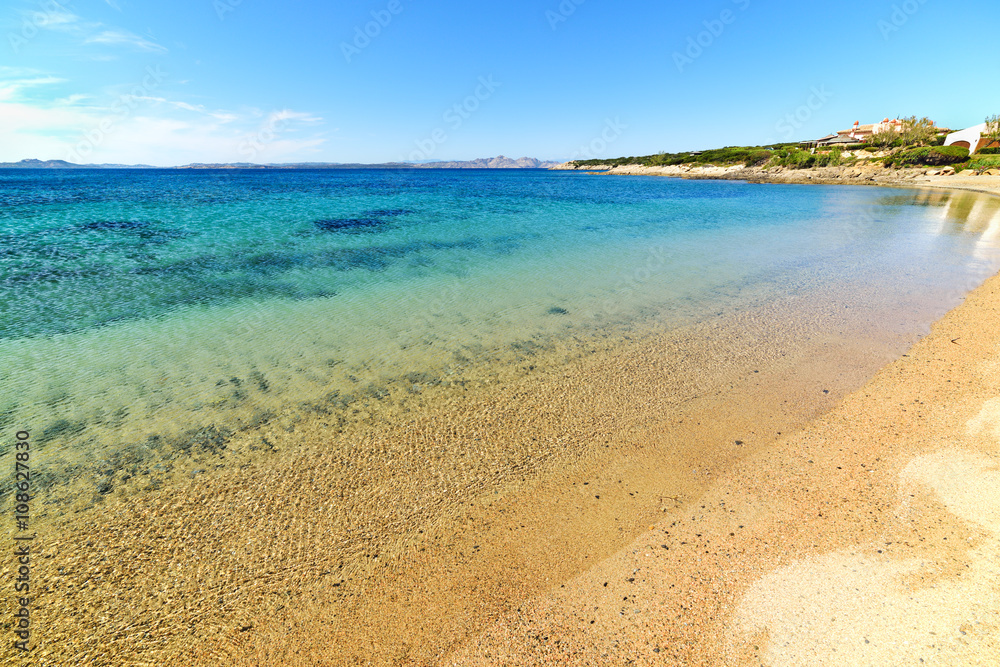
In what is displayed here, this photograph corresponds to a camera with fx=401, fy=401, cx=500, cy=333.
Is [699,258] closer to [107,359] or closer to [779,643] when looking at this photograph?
[779,643]

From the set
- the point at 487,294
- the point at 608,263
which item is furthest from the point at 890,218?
the point at 487,294

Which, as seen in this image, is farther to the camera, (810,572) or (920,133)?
(920,133)

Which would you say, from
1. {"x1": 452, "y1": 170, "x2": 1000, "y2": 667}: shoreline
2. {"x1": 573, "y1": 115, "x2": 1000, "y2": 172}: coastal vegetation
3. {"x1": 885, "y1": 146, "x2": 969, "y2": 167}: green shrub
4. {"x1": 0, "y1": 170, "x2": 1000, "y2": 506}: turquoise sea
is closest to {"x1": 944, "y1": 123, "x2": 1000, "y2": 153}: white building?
{"x1": 573, "y1": 115, "x2": 1000, "y2": 172}: coastal vegetation

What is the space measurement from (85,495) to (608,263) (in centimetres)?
1463

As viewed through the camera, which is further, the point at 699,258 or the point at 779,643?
the point at 699,258

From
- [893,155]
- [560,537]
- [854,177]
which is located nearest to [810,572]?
[560,537]

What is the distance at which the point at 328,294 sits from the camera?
11305 mm

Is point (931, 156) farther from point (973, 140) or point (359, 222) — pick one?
point (359, 222)

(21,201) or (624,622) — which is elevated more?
(21,201)

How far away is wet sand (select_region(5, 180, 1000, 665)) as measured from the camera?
3.14 m

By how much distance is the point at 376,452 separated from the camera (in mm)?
5234

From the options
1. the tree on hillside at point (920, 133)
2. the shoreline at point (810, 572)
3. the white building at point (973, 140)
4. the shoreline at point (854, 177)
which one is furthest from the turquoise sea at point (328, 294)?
the tree on hillside at point (920, 133)

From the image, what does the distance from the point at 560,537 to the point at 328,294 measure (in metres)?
9.61

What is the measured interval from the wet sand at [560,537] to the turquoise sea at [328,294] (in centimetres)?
147
